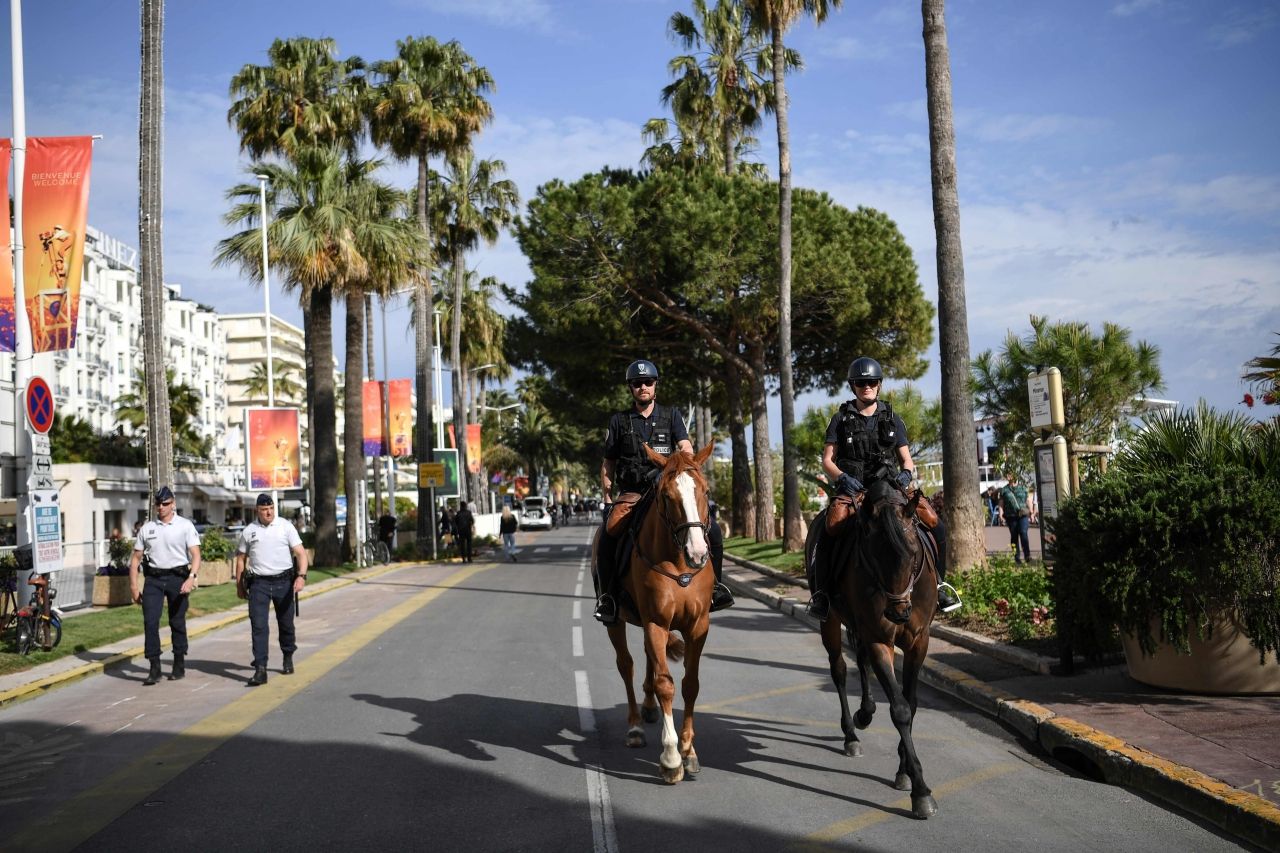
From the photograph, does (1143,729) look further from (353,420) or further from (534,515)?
(534,515)

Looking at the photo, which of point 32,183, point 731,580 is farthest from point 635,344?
point 32,183

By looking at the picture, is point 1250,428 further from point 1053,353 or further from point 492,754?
point 1053,353

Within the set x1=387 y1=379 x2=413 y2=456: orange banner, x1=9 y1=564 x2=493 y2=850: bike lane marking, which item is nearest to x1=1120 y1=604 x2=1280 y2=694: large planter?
Answer: x1=9 y1=564 x2=493 y2=850: bike lane marking

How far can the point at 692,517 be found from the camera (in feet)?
22.5

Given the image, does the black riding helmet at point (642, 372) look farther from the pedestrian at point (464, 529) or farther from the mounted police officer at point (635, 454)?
the pedestrian at point (464, 529)

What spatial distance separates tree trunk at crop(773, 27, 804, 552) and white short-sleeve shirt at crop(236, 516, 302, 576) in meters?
16.5

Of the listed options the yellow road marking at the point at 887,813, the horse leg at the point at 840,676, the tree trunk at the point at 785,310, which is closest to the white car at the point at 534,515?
the tree trunk at the point at 785,310

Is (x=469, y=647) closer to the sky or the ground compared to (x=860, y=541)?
closer to the ground

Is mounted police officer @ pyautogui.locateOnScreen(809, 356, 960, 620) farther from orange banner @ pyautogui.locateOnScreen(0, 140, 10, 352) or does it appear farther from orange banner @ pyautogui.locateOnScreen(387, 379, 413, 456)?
orange banner @ pyautogui.locateOnScreen(387, 379, 413, 456)

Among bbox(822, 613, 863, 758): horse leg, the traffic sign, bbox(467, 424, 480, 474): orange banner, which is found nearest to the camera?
bbox(822, 613, 863, 758): horse leg

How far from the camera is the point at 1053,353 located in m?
22.3

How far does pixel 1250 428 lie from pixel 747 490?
2758 centimetres

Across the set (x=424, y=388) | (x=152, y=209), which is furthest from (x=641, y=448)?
(x=424, y=388)

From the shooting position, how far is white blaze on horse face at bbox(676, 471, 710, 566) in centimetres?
670
